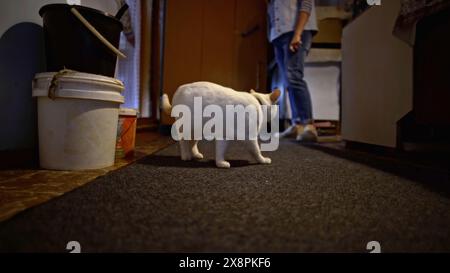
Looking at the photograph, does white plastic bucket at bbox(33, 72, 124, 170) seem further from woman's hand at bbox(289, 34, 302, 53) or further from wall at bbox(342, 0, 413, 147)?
woman's hand at bbox(289, 34, 302, 53)

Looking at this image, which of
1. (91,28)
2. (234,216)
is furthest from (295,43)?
(234,216)

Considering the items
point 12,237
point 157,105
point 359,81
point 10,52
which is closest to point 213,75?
point 157,105

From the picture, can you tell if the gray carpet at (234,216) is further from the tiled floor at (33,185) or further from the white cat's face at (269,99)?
the white cat's face at (269,99)

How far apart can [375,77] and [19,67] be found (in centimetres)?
157

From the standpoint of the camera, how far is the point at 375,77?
1.40 metres

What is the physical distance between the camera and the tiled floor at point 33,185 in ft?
1.75

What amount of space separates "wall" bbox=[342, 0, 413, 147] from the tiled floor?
4.11 feet

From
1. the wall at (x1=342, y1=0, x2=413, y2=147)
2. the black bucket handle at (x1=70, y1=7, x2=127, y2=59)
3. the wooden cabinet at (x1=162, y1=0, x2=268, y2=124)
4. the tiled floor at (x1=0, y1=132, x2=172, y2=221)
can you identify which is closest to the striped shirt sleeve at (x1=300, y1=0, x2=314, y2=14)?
the wall at (x1=342, y1=0, x2=413, y2=147)

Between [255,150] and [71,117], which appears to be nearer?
[71,117]

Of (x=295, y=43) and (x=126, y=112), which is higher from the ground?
(x=295, y=43)

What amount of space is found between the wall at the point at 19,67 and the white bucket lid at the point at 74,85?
107mm

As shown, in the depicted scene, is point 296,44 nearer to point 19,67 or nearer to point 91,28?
point 91,28

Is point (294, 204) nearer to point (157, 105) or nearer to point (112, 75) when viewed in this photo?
point (112, 75)

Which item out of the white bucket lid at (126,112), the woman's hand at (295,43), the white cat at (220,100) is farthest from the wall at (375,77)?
the white bucket lid at (126,112)
